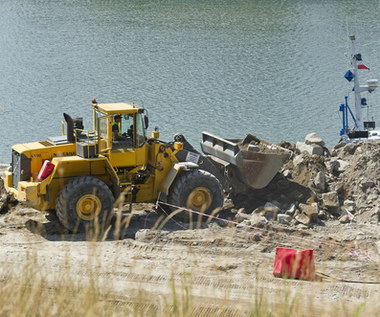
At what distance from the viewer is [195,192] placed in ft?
37.1

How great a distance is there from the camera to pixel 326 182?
1237 cm

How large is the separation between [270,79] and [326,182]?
12.1 meters

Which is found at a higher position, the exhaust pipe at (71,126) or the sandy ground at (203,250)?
the exhaust pipe at (71,126)

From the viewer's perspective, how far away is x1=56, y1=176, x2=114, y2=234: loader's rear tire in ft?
33.9

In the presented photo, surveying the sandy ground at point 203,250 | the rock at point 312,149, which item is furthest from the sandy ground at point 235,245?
the rock at point 312,149

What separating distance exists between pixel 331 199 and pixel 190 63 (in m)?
15.0

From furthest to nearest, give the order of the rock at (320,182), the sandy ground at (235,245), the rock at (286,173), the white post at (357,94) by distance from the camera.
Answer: the white post at (357,94)
the rock at (286,173)
the rock at (320,182)
the sandy ground at (235,245)

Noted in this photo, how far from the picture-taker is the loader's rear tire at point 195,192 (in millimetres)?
11203

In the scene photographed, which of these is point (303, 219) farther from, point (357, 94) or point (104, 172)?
point (357, 94)

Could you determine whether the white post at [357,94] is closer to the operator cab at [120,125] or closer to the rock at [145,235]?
the operator cab at [120,125]

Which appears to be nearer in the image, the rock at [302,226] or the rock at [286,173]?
the rock at [302,226]

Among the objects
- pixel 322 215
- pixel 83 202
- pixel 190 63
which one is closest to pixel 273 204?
pixel 322 215

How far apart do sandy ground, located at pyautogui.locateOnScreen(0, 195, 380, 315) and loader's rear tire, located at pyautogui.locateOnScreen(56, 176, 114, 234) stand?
261mm

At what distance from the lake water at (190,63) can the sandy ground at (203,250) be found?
23.7 feet
